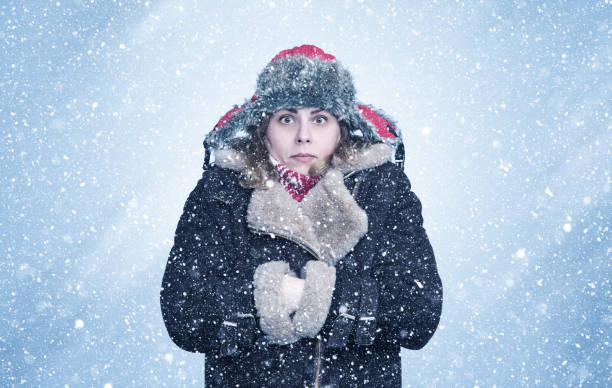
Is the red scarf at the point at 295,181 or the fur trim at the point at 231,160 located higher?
the fur trim at the point at 231,160

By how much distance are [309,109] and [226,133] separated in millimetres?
402

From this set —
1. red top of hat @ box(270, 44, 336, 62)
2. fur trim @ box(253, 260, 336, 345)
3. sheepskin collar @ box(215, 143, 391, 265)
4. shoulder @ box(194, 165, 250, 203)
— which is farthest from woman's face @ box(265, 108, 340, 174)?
fur trim @ box(253, 260, 336, 345)

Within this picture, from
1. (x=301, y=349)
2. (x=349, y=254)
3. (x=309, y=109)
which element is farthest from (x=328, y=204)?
(x=301, y=349)

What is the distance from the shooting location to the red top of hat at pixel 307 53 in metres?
2.44

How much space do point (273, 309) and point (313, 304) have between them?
138 mm

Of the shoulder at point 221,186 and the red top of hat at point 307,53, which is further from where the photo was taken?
the red top of hat at point 307,53

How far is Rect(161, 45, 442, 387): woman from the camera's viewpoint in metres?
1.89

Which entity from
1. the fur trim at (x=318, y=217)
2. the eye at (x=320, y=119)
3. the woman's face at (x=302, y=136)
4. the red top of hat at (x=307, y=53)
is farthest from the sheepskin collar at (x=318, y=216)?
the red top of hat at (x=307, y=53)

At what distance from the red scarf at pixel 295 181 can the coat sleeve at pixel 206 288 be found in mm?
284

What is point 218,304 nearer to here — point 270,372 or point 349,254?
point 270,372

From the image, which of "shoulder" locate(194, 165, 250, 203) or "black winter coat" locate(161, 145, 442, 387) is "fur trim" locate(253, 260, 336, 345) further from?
"shoulder" locate(194, 165, 250, 203)

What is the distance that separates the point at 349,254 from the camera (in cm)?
215

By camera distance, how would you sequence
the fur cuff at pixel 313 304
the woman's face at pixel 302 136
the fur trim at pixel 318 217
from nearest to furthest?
the fur cuff at pixel 313 304, the fur trim at pixel 318 217, the woman's face at pixel 302 136

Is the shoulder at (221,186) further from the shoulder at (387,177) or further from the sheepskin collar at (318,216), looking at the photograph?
the shoulder at (387,177)
